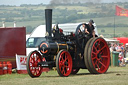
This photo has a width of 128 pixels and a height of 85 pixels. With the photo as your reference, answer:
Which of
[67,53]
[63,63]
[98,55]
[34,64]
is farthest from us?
[98,55]

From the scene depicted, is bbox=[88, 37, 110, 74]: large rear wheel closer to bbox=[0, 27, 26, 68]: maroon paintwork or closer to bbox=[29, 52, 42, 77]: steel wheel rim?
bbox=[29, 52, 42, 77]: steel wheel rim

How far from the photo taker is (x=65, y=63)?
12.7 m

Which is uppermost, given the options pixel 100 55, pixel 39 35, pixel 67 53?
pixel 39 35

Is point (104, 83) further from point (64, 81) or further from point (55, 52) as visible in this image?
point (55, 52)

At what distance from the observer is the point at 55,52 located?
41.7 feet

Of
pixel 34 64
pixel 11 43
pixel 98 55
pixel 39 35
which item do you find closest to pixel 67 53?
pixel 34 64

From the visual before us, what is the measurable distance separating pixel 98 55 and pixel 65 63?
1.64 m

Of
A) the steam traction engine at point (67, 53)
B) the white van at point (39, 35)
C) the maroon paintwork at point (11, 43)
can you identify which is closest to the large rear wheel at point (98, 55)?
the steam traction engine at point (67, 53)

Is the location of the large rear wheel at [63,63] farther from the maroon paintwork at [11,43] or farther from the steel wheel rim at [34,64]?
the maroon paintwork at [11,43]

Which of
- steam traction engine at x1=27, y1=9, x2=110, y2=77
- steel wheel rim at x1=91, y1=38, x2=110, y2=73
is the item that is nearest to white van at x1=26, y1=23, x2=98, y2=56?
steel wheel rim at x1=91, y1=38, x2=110, y2=73

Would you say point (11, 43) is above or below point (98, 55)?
above

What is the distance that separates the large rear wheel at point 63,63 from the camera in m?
12.1

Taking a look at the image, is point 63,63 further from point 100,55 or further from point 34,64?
point 100,55

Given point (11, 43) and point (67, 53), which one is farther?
point (11, 43)
